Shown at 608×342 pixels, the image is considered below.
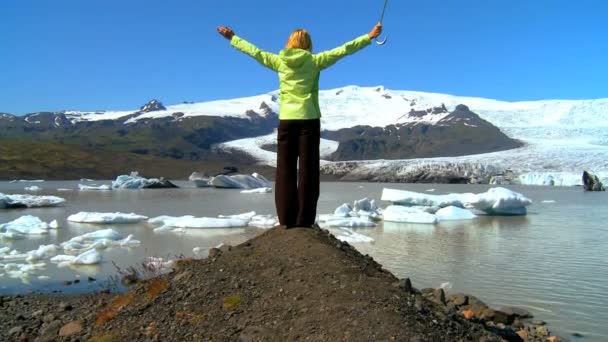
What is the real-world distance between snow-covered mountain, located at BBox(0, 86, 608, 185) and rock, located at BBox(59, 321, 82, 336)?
185ft

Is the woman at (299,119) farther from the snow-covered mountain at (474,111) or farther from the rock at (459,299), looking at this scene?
the snow-covered mountain at (474,111)

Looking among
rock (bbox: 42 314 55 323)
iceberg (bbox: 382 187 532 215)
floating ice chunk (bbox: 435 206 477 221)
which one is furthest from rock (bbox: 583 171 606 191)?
rock (bbox: 42 314 55 323)

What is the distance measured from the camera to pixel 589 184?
47.8 meters

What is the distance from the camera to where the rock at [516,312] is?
23.0ft

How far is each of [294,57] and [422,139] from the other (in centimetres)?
12056

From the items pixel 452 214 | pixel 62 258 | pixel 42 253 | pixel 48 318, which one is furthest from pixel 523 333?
pixel 452 214

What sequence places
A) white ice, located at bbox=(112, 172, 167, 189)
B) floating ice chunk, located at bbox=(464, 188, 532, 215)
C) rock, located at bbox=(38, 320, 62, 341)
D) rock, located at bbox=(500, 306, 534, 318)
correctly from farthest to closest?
white ice, located at bbox=(112, 172, 167, 189) → floating ice chunk, located at bbox=(464, 188, 532, 215) → rock, located at bbox=(500, 306, 534, 318) → rock, located at bbox=(38, 320, 62, 341)

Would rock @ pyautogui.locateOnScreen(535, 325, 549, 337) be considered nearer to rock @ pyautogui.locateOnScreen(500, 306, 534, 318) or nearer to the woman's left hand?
rock @ pyautogui.locateOnScreen(500, 306, 534, 318)

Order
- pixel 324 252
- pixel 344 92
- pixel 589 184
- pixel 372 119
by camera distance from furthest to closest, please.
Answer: pixel 344 92, pixel 372 119, pixel 589 184, pixel 324 252

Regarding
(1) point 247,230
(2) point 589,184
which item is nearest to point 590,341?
(1) point 247,230

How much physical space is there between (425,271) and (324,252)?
551cm

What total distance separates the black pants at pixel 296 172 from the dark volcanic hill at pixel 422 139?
89460 millimetres

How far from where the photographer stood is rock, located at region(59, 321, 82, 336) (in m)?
5.07

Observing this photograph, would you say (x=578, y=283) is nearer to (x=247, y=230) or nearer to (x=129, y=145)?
(x=247, y=230)
